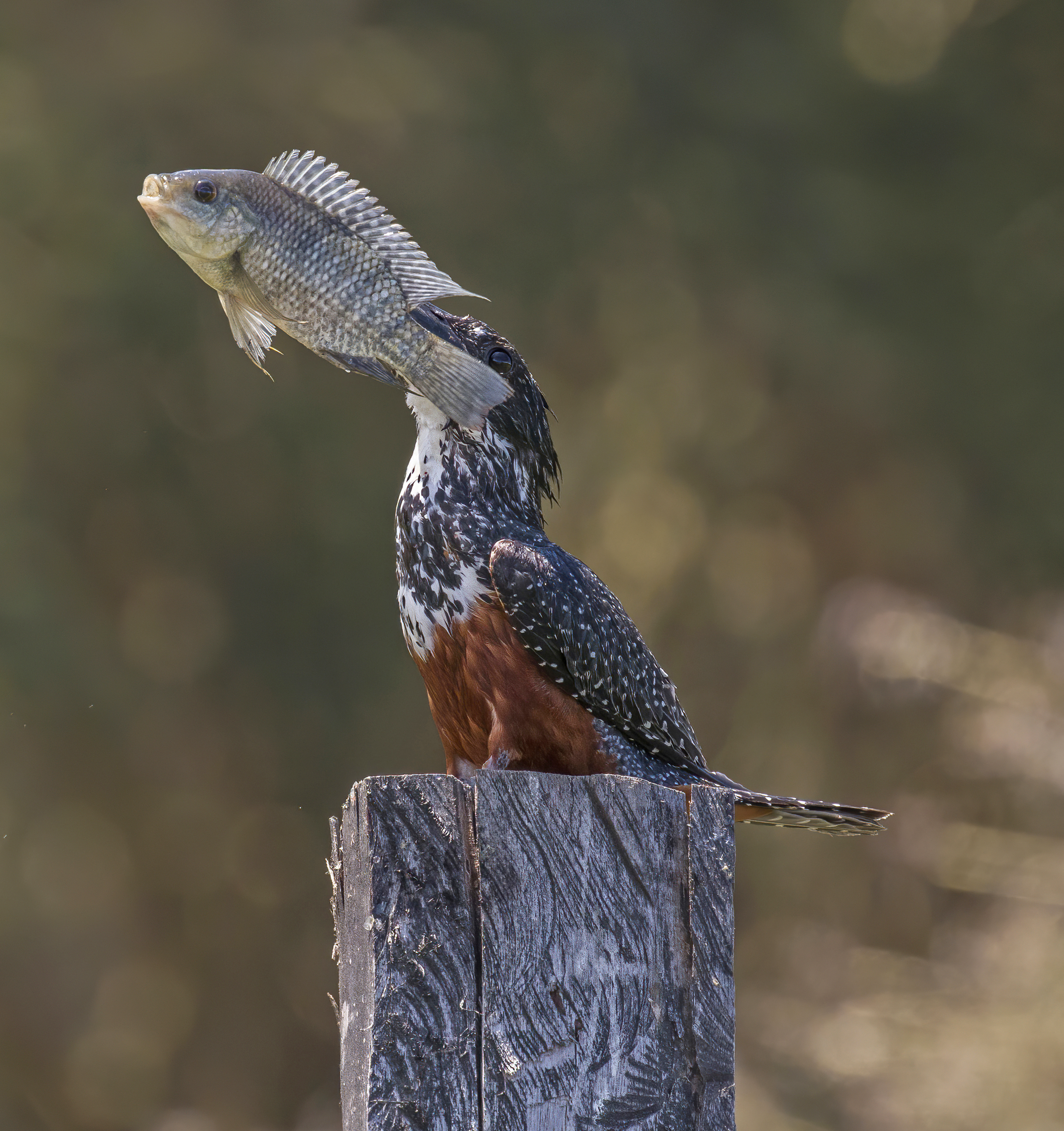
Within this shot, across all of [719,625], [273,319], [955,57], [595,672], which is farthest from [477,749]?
[955,57]

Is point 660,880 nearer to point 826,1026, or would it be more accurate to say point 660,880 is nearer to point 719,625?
point 826,1026

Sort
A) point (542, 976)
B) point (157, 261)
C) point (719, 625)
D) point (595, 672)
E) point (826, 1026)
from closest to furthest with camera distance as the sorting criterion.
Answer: point (542, 976) < point (595, 672) < point (826, 1026) < point (157, 261) < point (719, 625)

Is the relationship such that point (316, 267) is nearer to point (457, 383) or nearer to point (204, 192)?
point (204, 192)

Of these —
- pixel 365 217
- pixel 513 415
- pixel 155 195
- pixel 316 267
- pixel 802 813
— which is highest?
pixel 513 415

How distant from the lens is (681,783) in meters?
3.26

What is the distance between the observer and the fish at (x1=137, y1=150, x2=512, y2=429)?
258 centimetres

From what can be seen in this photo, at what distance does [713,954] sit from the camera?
6.61 feet

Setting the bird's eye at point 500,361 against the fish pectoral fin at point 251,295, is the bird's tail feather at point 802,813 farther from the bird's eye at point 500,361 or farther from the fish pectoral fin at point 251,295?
the fish pectoral fin at point 251,295

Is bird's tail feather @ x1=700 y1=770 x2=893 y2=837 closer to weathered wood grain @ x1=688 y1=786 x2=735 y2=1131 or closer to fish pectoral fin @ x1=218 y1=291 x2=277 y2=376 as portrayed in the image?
weathered wood grain @ x1=688 y1=786 x2=735 y2=1131

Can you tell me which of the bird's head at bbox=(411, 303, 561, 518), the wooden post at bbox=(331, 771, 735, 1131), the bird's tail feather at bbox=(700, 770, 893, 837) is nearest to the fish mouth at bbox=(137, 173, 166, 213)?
the bird's head at bbox=(411, 303, 561, 518)

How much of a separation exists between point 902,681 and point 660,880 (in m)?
6.36

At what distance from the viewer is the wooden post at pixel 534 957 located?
6.16 feet

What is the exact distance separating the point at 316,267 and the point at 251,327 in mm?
209

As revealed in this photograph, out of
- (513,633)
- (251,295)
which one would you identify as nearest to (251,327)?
(251,295)
